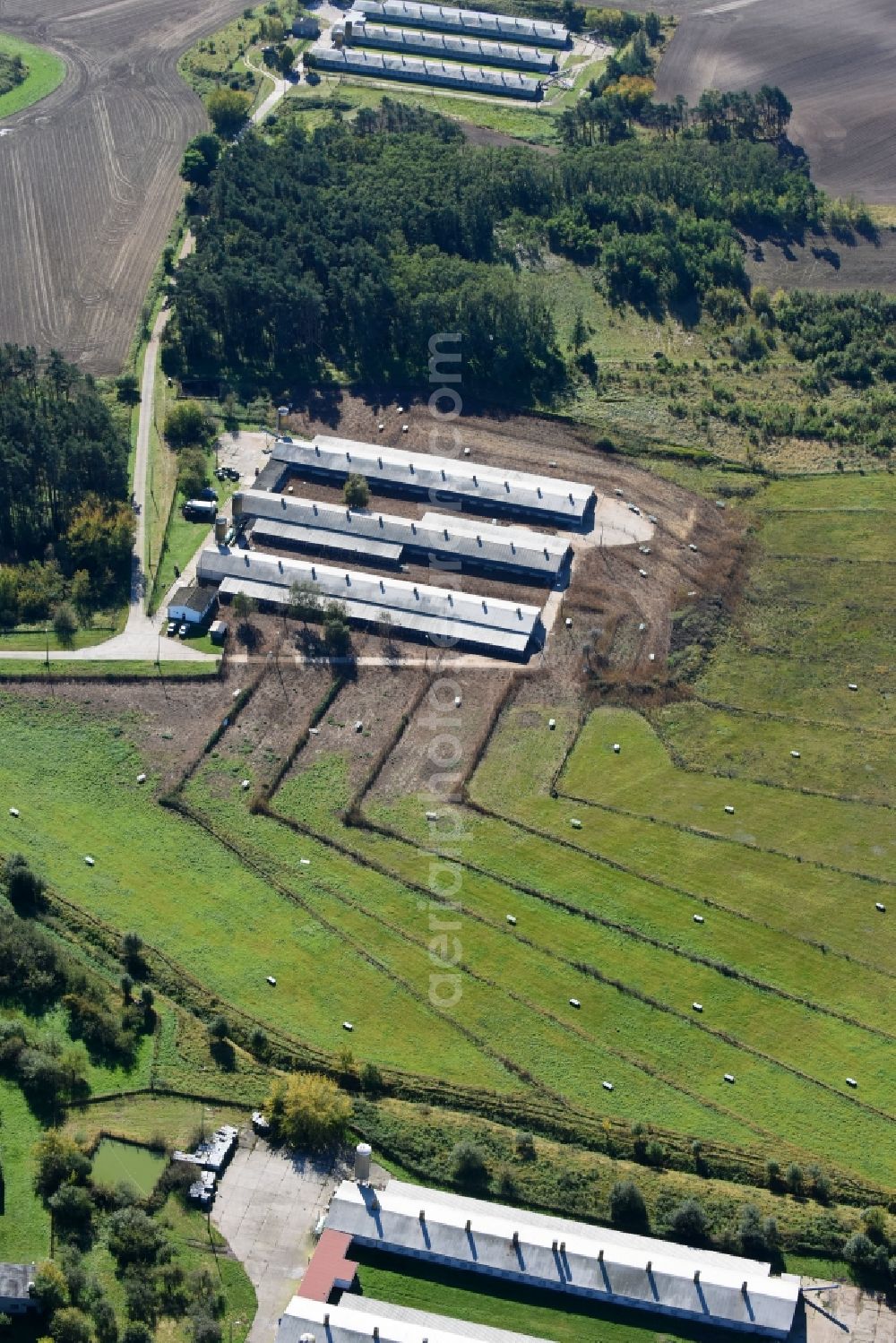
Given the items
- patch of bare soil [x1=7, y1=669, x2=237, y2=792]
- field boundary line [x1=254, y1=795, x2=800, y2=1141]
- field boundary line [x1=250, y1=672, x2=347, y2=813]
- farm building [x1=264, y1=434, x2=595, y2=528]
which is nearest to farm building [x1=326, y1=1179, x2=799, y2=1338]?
field boundary line [x1=254, y1=795, x2=800, y2=1141]

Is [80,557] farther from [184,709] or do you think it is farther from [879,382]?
[879,382]

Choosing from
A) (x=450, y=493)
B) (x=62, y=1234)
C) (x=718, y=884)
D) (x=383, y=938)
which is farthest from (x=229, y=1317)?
(x=450, y=493)

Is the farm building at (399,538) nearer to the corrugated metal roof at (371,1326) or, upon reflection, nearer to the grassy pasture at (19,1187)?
the grassy pasture at (19,1187)

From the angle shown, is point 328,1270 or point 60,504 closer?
point 328,1270

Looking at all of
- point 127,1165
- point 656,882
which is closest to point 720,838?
point 656,882

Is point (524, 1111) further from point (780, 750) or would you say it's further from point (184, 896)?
point (780, 750)

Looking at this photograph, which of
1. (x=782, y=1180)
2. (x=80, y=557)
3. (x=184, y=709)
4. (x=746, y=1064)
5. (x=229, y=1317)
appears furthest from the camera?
(x=80, y=557)

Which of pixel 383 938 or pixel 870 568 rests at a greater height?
pixel 870 568

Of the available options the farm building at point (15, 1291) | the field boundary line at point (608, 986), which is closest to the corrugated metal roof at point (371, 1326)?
the farm building at point (15, 1291)
